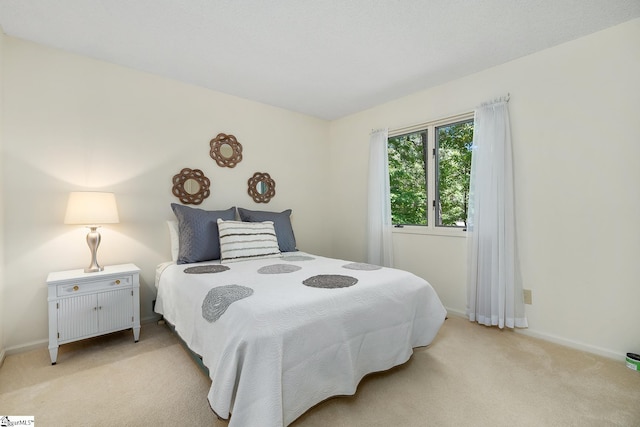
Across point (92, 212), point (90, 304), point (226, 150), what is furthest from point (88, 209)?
point (226, 150)

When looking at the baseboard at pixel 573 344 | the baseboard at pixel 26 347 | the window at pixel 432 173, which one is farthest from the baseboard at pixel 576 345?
the baseboard at pixel 26 347

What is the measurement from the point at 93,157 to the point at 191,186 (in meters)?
0.85

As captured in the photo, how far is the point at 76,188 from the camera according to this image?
97.7 inches

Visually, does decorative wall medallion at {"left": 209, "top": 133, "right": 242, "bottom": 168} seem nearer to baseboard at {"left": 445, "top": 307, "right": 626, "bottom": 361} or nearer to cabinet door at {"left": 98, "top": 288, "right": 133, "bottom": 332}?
cabinet door at {"left": 98, "top": 288, "right": 133, "bottom": 332}

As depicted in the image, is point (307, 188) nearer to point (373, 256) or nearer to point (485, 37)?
point (373, 256)

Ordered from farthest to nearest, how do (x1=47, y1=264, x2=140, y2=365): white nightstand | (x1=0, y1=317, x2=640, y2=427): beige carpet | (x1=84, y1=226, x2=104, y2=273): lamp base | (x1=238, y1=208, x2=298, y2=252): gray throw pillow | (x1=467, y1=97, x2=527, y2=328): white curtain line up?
(x1=238, y1=208, x2=298, y2=252): gray throw pillow < (x1=467, y1=97, x2=527, y2=328): white curtain < (x1=84, y1=226, x2=104, y2=273): lamp base < (x1=47, y1=264, x2=140, y2=365): white nightstand < (x1=0, y1=317, x2=640, y2=427): beige carpet

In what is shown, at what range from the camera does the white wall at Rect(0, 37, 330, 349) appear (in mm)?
2252

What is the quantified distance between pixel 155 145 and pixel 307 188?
76.5 inches

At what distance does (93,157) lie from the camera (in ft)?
8.39

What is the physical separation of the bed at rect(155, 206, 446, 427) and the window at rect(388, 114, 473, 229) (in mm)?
1314

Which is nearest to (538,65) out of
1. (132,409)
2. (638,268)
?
(638,268)

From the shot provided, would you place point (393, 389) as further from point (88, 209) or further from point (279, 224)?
point (88, 209)

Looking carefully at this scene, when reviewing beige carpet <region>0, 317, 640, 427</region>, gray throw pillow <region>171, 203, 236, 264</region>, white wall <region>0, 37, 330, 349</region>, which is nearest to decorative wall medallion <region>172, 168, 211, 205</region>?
white wall <region>0, 37, 330, 349</region>

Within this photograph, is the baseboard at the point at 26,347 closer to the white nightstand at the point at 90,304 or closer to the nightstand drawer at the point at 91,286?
the white nightstand at the point at 90,304
